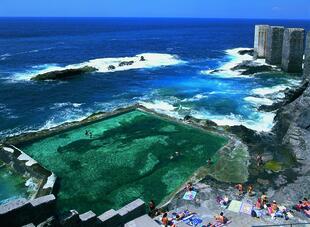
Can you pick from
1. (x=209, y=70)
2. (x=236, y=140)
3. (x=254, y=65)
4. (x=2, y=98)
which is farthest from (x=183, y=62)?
(x=236, y=140)

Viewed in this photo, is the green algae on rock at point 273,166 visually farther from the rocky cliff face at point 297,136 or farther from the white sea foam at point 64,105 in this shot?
the white sea foam at point 64,105

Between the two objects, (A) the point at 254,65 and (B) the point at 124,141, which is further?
(A) the point at 254,65

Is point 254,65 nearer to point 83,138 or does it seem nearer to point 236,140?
point 236,140

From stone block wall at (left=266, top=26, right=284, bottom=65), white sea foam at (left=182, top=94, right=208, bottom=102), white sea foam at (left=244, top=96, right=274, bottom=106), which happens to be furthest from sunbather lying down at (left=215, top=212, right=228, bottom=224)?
stone block wall at (left=266, top=26, right=284, bottom=65)

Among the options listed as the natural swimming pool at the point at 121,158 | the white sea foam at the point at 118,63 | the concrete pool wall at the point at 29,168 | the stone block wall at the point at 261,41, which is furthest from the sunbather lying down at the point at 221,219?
the stone block wall at the point at 261,41

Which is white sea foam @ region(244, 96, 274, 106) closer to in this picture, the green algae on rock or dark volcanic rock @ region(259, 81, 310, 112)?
dark volcanic rock @ region(259, 81, 310, 112)

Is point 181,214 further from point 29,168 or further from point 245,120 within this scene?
point 245,120

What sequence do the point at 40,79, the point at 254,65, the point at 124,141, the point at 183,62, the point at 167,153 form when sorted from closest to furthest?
1. the point at 167,153
2. the point at 124,141
3. the point at 40,79
4. the point at 254,65
5. the point at 183,62
